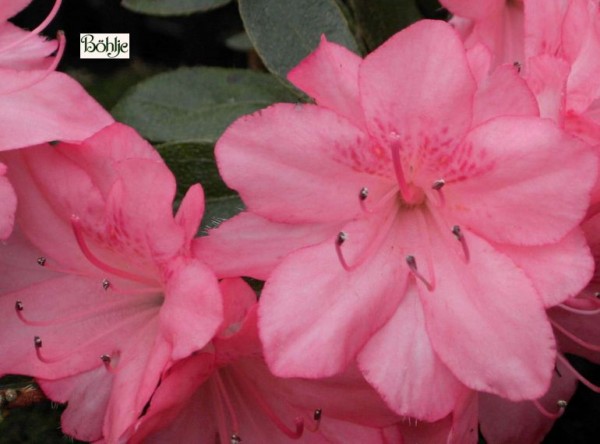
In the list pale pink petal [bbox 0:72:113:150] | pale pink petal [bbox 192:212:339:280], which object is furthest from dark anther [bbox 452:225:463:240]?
pale pink petal [bbox 0:72:113:150]

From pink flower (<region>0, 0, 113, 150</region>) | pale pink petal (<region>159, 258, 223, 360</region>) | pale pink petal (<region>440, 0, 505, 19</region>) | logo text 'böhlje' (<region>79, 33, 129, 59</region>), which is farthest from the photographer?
logo text 'böhlje' (<region>79, 33, 129, 59</region>)

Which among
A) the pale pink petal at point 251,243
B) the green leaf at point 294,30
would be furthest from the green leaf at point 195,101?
the pale pink petal at point 251,243

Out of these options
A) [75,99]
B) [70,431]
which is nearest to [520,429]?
[70,431]

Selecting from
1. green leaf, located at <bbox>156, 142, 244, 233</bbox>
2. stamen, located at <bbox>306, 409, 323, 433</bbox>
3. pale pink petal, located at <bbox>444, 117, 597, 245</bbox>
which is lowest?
stamen, located at <bbox>306, 409, 323, 433</bbox>

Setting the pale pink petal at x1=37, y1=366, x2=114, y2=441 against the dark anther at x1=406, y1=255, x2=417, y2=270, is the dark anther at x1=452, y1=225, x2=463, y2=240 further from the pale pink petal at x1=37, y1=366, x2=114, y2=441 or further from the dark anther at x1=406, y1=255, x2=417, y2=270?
the pale pink petal at x1=37, y1=366, x2=114, y2=441

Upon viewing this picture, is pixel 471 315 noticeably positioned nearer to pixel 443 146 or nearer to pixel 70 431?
pixel 443 146

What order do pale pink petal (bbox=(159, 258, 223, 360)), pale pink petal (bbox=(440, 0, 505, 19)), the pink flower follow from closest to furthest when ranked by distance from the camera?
1. pale pink petal (bbox=(159, 258, 223, 360))
2. the pink flower
3. pale pink petal (bbox=(440, 0, 505, 19))

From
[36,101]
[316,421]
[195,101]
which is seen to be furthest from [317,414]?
[195,101]
